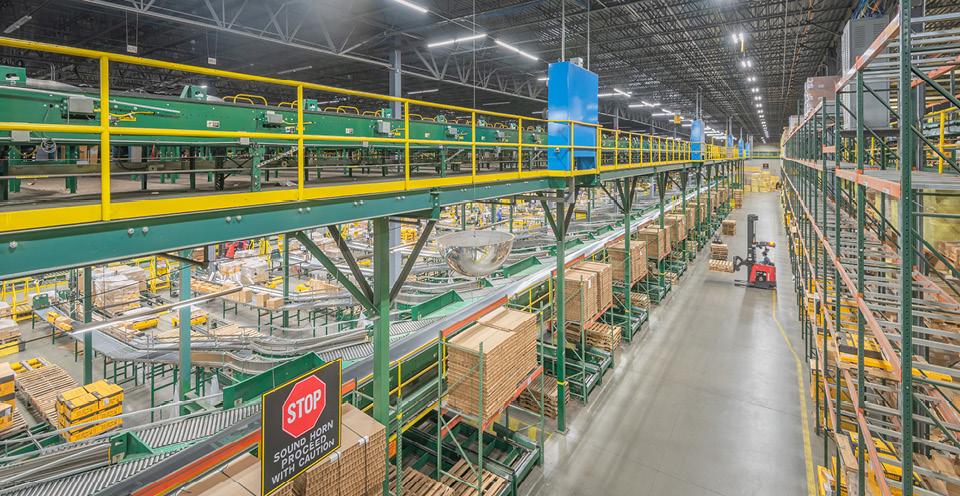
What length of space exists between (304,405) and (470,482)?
442cm

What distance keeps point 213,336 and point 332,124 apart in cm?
838

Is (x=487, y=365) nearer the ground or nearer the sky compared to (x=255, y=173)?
nearer the ground

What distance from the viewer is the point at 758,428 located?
9.59 meters

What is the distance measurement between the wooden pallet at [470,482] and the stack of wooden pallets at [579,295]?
4.18 meters

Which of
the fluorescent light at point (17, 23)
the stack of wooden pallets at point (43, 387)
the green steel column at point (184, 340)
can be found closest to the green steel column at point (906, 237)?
the green steel column at point (184, 340)

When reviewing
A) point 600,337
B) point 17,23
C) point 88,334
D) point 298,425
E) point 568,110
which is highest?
point 17,23

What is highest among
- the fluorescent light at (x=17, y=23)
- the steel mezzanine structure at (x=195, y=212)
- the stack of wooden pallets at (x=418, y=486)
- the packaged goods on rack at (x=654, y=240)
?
the fluorescent light at (x=17, y=23)

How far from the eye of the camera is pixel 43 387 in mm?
11992

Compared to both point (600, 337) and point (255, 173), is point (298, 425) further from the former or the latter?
point (600, 337)

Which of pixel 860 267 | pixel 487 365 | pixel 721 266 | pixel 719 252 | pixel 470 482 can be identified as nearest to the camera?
pixel 860 267

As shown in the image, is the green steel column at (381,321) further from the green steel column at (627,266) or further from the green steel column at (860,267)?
the green steel column at (627,266)

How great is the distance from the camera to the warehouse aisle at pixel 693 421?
812 cm

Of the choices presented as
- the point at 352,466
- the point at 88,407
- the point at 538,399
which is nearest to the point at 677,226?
the point at 538,399

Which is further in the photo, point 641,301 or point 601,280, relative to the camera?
point 641,301
